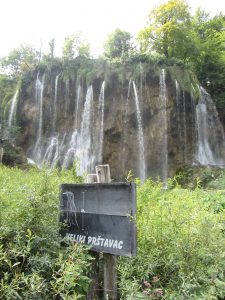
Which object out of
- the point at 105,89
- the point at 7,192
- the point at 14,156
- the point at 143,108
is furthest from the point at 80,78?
the point at 7,192

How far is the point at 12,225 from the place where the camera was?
8.18ft

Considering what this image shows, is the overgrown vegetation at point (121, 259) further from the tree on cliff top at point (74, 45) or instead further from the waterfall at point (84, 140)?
the tree on cliff top at point (74, 45)

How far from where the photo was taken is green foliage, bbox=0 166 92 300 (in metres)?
2.09

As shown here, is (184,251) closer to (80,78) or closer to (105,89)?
(105,89)

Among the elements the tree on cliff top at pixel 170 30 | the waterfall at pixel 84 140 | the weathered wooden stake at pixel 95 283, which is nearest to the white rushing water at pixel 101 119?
the waterfall at pixel 84 140

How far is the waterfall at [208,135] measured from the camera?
1730cm

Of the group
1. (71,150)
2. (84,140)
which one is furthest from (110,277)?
(71,150)

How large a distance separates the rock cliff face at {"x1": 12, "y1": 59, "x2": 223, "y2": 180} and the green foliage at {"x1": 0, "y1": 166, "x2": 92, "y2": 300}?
518 inches

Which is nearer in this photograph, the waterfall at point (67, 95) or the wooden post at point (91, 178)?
the wooden post at point (91, 178)

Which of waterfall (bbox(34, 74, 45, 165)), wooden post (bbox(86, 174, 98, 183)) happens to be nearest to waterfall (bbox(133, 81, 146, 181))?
waterfall (bbox(34, 74, 45, 165))

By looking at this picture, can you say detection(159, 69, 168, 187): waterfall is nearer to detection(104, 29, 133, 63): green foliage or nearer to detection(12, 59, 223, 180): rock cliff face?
detection(12, 59, 223, 180): rock cliff face

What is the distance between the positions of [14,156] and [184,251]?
553 inches

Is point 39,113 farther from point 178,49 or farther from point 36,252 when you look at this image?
point 36,252

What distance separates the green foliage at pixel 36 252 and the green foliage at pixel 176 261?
1.36 ft
